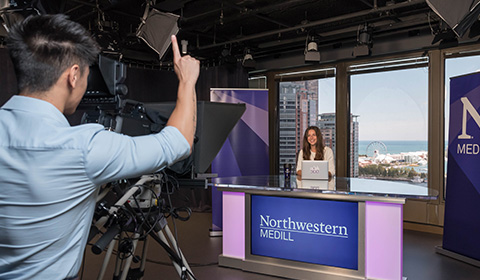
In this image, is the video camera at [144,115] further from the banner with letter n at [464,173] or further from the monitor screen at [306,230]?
the banner with letter n at [464,173]

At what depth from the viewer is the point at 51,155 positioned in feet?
2.52

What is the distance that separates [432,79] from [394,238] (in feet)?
10.4

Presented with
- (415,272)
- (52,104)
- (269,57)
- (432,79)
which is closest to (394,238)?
(415,272)

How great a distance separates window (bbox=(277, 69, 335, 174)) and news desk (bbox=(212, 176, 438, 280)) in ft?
9.11

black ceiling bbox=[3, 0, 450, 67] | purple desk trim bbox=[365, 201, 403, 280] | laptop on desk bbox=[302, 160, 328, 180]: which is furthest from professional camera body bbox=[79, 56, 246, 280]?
black ceiling bbox=[3, 0, 450, 67]

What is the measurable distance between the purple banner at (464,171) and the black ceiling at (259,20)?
40.5 inches

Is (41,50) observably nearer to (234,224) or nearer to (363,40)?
(234,224)

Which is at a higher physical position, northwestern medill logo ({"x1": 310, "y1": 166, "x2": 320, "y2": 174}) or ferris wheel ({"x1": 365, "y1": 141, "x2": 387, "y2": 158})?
ferris wheel ({"x1": 365, "y1": 141, "x2": 387, "y2": 158})

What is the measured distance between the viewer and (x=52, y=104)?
82cm

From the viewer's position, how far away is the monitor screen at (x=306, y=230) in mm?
3150

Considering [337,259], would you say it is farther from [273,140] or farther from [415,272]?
[273,140]

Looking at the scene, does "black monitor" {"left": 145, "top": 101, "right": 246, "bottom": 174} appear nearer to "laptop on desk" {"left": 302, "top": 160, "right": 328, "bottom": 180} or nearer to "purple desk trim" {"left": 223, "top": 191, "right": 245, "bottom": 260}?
"purple desk trim" {"left": 223, "top": 191, "right": 245, "bottom": 260}

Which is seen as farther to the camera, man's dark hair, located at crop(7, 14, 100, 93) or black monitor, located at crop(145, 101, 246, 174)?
black monitor, located at crop(145, 101, 246, 174)

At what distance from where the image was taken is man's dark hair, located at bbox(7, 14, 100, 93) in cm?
81
